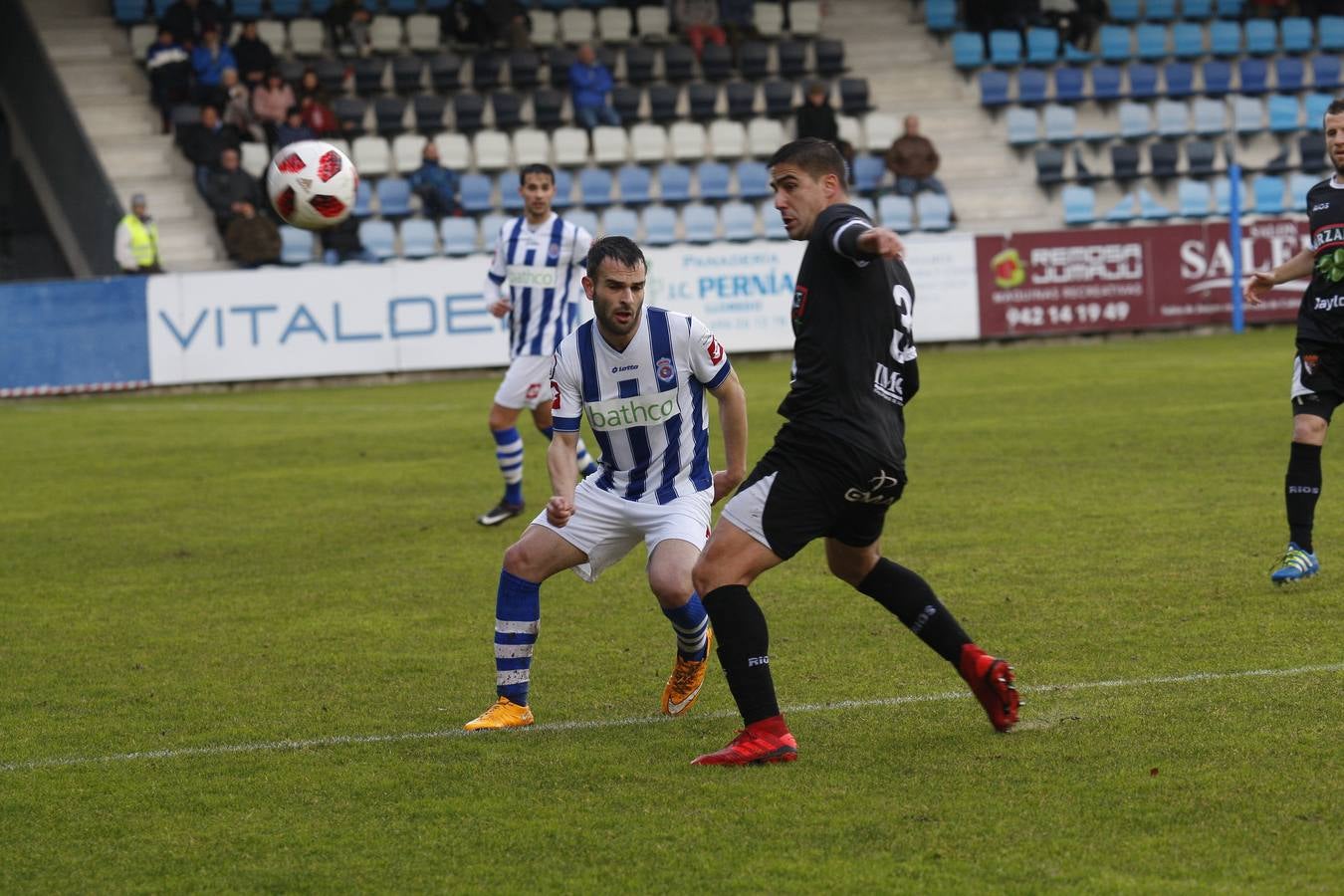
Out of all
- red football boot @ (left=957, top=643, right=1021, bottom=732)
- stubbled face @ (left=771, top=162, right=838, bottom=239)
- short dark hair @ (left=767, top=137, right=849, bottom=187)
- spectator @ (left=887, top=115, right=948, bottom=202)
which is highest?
spectator @ (left=887, top=115, right=948, bottom=202)

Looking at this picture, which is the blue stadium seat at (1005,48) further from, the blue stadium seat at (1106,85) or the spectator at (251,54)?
the spectator at (251,54)

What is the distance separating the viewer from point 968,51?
3238cm

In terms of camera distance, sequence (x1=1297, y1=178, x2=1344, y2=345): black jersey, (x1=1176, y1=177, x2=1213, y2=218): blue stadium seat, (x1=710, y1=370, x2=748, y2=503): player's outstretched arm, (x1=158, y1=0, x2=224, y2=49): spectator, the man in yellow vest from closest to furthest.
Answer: (x1=710, y1=370, x2=748, y2=503): player's outstretched arm
(x1=1297, y1=178, x2=1344, y2=345): black jersey
the man in yellow vest
(x1=158, y1=0, x2=224, y2=49): spectator
(x1=1176, y1=177, x2=1213, y2=218): blue stadium seat

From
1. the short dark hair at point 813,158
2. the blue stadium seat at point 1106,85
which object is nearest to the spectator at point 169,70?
the blue stadium seat at point 1106,85

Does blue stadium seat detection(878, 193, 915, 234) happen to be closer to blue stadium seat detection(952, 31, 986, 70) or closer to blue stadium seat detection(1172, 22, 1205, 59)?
blue stadium seat detection(952, 31, 986, 70)

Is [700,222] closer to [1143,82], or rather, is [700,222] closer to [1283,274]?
[1143,82]

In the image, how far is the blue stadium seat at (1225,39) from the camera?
33.2 m

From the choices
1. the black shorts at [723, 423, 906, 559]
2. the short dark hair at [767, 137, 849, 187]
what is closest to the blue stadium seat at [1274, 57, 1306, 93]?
the short dark hair at [767, 137, 849, 187]

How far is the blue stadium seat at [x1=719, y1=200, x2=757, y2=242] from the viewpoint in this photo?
2792 centimetres

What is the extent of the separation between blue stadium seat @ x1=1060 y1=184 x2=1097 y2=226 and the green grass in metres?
16.4

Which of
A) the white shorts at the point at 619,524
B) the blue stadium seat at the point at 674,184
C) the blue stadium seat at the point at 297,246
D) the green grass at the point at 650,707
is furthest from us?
the blue stadium seat at the point at 674,184

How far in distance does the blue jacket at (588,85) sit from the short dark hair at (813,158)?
24519 millimetres

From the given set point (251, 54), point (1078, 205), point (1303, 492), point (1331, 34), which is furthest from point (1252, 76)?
point (1303, 492)

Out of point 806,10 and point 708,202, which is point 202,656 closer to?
point 708,202
